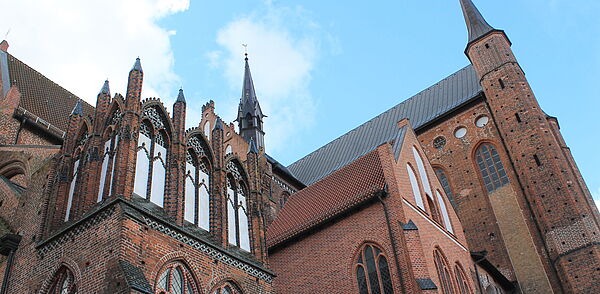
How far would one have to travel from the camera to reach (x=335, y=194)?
740 inches

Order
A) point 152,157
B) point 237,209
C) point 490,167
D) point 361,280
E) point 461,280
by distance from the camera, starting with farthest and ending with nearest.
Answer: point 490,167 < point 461,280 < point 361,280 < point 237,209 < point 152,157

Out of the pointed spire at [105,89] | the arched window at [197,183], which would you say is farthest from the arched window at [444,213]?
the pointed spire at [105,89]

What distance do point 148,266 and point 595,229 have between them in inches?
738

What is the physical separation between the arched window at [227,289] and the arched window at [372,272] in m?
3.94

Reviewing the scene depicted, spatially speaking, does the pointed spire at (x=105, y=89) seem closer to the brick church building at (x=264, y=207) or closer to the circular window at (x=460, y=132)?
the brick church building at (x=264, y=207)

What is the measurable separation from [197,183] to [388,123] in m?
23.4

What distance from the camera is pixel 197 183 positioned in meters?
14.3

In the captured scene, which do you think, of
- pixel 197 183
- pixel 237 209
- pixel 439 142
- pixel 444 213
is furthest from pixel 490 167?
pixel 197 183

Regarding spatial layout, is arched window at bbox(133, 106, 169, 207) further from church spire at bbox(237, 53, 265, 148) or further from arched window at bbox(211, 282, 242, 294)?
church spire at bbox(237, 53, 265, 148)

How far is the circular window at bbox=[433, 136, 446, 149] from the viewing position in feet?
104

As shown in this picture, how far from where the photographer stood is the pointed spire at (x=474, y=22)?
1225 inches

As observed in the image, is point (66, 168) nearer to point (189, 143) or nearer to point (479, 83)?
point (189, 143)

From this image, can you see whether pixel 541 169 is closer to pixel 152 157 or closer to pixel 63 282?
pixel 152 157

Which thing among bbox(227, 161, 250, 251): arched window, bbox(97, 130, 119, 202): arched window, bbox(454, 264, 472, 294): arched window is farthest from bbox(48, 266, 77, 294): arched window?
bbox(454, 264, 472, 294): arched window
